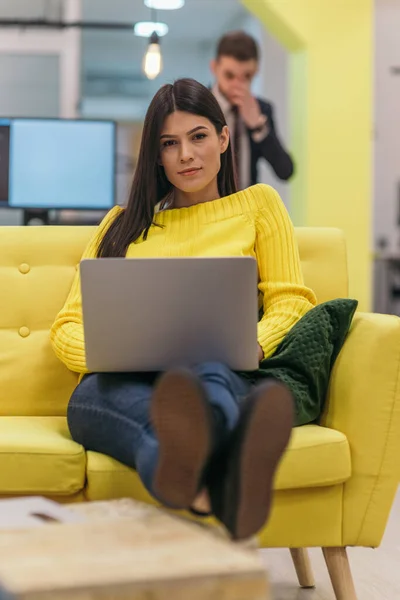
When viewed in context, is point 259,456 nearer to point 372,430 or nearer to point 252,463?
point 252,463

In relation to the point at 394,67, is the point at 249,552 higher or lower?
lower

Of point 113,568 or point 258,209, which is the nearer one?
point 113,568

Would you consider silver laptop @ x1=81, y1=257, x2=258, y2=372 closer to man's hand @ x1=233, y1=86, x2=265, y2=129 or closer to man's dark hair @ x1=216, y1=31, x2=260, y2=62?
man's hand @ x1=233, y1=86, x2=265, y2=129

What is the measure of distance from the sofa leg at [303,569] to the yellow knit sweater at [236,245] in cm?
55

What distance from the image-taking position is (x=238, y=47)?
5137mm

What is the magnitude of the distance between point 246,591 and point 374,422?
2.55ft

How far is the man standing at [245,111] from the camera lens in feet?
15.0

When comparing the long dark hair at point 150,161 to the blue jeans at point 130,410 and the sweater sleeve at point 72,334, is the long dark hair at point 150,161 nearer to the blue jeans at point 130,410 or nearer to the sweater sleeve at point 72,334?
the sweater sleeve at point 72,334

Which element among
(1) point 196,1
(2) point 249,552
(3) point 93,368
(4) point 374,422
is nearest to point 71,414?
(3) point 93,368

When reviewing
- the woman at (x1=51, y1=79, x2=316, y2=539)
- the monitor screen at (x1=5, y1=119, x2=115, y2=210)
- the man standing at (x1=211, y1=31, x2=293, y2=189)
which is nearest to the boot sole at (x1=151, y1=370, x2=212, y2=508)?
the woman at (x1=51, y1=79, x2=316, y2=539)

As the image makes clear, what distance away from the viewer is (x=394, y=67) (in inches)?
295

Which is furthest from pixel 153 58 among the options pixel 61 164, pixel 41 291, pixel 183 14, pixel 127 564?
pixel 127 564

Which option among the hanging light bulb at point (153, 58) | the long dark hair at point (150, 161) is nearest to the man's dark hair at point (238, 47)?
the hanging light bulb at point (153, 58)

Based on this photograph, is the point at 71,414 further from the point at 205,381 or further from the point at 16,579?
the point at 16,579
